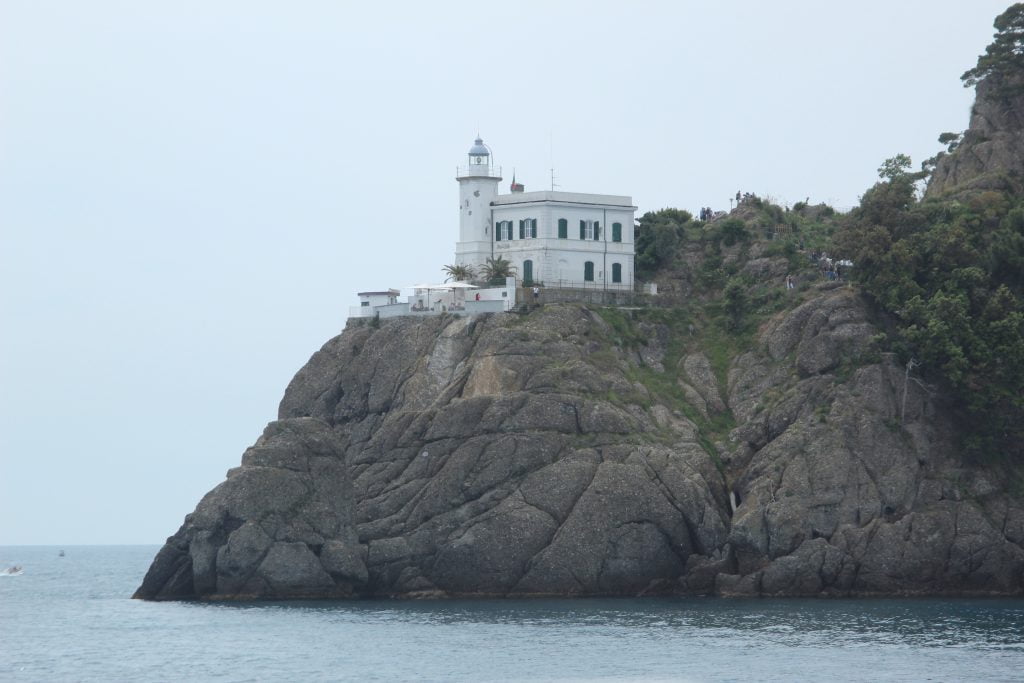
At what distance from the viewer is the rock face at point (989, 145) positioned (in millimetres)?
126750

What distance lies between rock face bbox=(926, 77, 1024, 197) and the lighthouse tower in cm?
3096

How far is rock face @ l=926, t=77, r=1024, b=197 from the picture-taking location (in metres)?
127

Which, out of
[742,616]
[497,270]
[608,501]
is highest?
[497,270]

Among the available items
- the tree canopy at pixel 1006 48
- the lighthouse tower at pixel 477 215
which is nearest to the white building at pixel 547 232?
the lighthouse tower at pixel 477 215

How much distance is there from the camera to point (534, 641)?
288ft

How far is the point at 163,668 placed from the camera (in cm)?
8425

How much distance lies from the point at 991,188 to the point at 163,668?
2653 inches

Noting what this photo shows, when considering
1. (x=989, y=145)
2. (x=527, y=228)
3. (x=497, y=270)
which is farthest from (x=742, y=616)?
(x=989, y=145)

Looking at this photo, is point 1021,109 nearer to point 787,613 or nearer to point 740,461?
point 740,461

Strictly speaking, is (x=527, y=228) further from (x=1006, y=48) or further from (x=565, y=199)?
(x=1006, y=48)

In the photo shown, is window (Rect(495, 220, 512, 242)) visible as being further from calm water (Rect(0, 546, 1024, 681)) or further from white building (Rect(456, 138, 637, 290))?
calm water (Rect(0, 546, 1024, 681))

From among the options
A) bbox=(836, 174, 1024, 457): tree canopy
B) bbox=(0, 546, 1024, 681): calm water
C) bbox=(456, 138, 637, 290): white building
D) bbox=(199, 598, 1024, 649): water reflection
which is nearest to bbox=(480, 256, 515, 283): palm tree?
bbox=(456, 138, 637, 290): white building

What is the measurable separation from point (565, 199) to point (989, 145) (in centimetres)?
3041

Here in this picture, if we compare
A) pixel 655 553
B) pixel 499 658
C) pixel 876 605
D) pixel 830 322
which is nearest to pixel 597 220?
pixel 830 322
